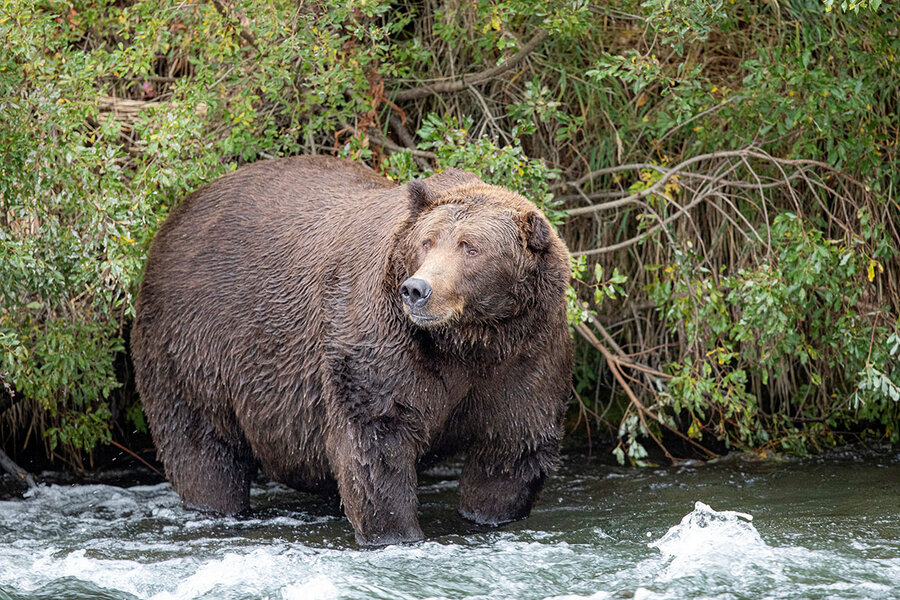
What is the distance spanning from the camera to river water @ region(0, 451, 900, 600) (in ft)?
16.7

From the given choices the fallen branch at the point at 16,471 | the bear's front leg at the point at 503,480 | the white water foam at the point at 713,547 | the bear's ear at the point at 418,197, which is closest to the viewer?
the white water foam at the point at 713,547

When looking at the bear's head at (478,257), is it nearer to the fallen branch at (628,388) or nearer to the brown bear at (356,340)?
the brown bear at (356,340)

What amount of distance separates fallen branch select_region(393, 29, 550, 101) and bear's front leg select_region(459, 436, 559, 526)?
2.93 meters

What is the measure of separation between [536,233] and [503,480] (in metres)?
1.43

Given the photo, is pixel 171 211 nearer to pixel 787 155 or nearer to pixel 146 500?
pixel 146 500

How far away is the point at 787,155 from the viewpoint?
27.1ft

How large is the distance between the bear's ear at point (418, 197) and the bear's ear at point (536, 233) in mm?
454

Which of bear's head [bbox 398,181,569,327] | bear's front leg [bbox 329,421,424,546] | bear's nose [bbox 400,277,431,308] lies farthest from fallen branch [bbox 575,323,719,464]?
bear's nose [bbox 400,277,431,308]

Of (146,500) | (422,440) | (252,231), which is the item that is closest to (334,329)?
(422,440)

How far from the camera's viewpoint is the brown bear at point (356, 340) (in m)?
5.54

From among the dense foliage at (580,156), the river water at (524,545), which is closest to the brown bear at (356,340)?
the river water at (524,545)

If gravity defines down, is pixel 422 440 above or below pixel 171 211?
below

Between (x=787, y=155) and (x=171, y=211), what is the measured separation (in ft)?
13.3

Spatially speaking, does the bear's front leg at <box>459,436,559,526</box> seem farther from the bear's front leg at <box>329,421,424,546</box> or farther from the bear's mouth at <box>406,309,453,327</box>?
the bear's mouth at <box>406,309,453,327</box>
